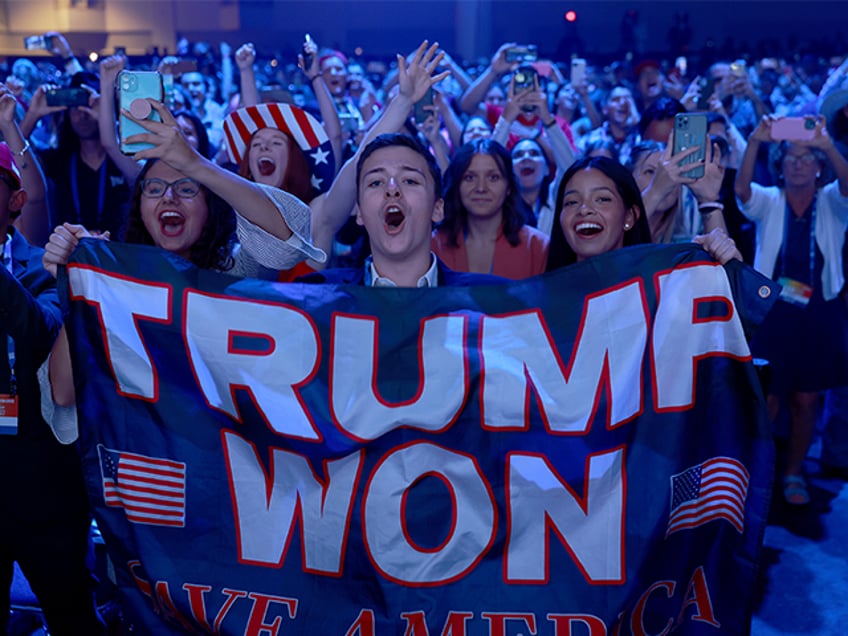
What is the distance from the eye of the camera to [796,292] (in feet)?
13.8

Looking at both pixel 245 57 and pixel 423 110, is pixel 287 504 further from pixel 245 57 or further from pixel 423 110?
pixel 245 57

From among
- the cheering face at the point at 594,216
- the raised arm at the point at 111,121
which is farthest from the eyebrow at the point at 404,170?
the raised arm at the point at 111,121

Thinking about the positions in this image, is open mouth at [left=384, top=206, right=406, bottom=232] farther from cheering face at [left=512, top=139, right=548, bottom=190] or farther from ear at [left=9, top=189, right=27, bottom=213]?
cheering face at [left=512, top=139, right=548, bottom=190]

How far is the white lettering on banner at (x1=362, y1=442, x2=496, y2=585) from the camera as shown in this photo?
87.3 inches

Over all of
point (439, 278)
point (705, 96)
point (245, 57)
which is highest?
point (245, 57)

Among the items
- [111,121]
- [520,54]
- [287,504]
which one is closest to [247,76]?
[111,121]

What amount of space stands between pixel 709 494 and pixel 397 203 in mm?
1093

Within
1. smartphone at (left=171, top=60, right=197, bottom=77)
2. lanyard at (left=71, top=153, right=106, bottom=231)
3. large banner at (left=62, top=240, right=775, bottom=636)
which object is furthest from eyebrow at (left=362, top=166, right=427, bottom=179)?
smartphone at (left=171, top=60, right=197, bottom=77)

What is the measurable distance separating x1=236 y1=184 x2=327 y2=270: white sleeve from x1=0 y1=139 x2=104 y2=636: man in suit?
21.8 inches

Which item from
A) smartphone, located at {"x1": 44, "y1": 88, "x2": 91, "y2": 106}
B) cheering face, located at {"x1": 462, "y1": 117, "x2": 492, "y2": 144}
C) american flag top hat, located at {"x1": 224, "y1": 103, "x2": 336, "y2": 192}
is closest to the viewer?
american flag top hat, located at {"x1": 224, "y1": 103, "x2": 336, "y2": 192}

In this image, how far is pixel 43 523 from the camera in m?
2.44

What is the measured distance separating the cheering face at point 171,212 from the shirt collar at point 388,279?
52cm

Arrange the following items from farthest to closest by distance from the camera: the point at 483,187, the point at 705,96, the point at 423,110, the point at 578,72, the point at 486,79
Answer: the point at 578,72 → the point at 486,79 → the point at 705,96 → the point at 423,110 → the point at 483,187

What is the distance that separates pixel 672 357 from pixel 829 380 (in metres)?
2.56
